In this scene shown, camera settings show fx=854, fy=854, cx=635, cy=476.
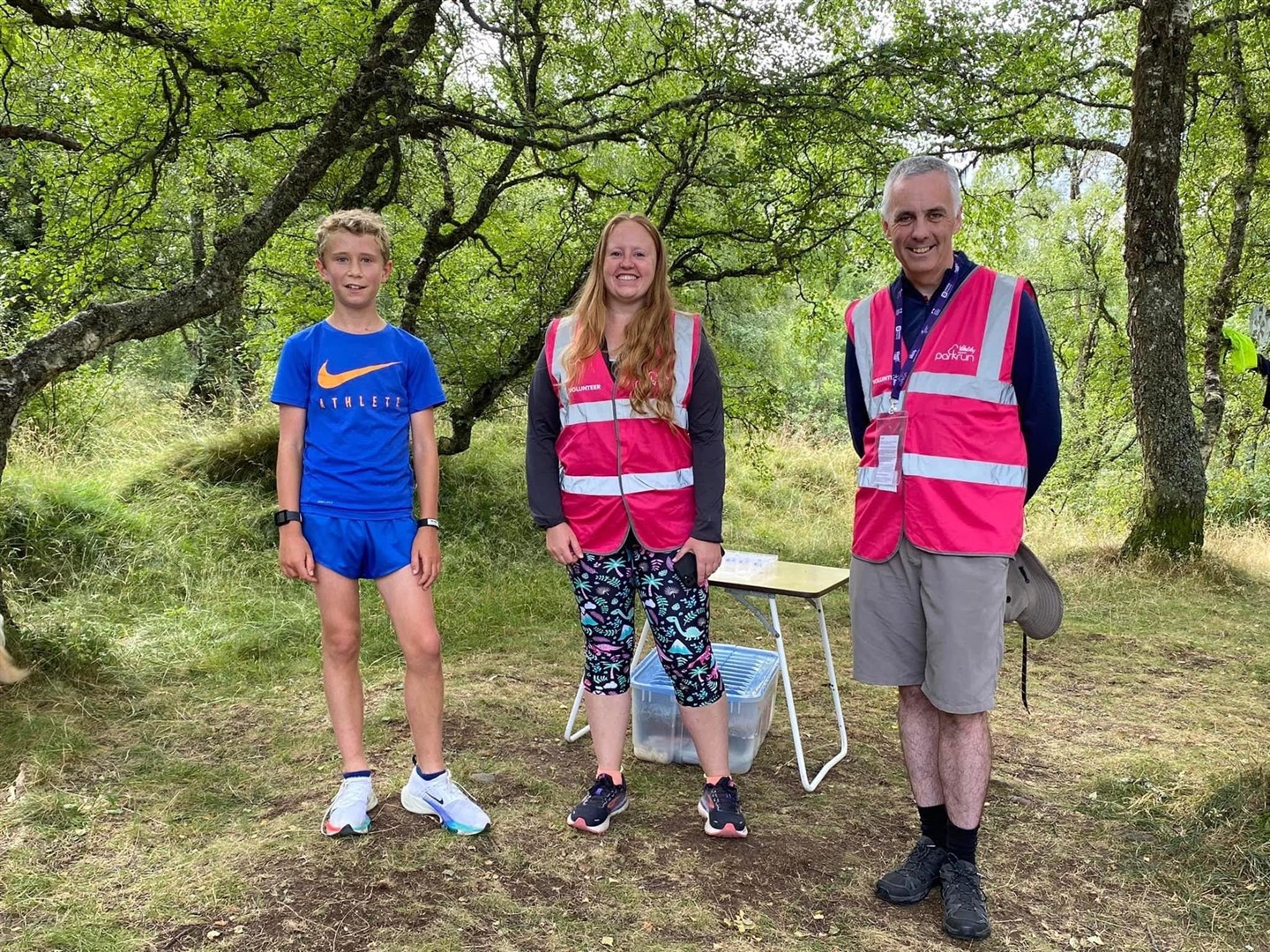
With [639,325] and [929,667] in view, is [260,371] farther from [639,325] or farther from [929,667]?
[929,667]

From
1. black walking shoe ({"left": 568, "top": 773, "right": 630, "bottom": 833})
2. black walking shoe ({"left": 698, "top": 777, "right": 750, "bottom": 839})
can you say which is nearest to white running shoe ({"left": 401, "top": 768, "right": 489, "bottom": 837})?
black walking shoe ({"left": 568, "top": 773, "right": 630, "bottom": 833})

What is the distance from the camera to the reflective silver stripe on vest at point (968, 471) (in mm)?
2137

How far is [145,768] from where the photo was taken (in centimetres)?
313

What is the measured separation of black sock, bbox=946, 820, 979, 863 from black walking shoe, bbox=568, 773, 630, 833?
1032 millimetres

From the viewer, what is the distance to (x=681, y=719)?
316 cm

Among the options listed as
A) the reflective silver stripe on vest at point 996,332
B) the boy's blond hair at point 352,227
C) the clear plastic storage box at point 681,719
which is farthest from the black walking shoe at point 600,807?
the boy's blond hair at point 352,227

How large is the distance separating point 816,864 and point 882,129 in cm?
430

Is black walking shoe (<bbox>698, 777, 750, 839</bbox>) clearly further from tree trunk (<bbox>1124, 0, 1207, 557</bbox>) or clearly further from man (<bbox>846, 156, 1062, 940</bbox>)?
tree trunk (<bbox>1124, 0, 1207, 557</bbox>)

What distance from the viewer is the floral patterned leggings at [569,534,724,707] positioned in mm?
2588

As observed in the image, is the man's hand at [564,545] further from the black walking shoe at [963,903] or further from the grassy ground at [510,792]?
the black walking shoe at [963,903]

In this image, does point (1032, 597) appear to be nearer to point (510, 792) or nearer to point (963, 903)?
point (963, 903)

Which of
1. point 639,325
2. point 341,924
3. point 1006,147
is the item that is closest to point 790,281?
point 1006,147

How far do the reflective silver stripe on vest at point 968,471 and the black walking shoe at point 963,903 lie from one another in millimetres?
1040

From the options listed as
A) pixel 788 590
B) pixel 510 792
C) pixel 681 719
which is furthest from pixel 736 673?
pixel 510 792
